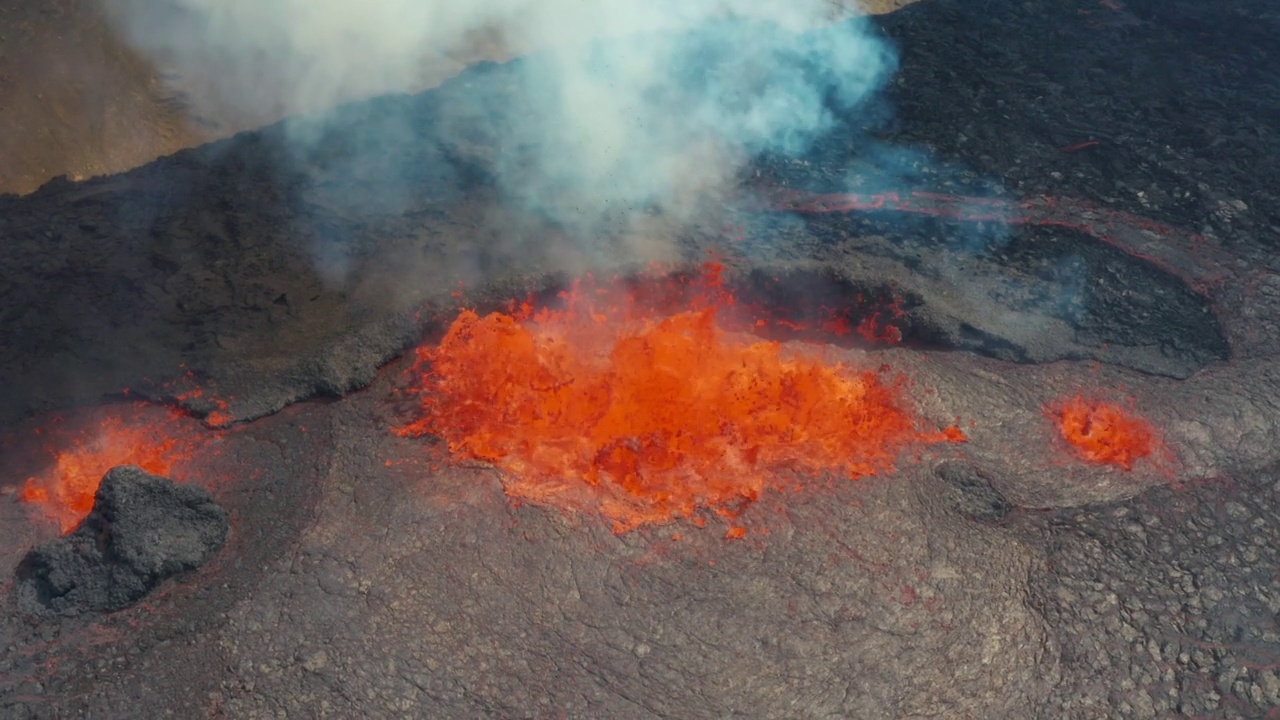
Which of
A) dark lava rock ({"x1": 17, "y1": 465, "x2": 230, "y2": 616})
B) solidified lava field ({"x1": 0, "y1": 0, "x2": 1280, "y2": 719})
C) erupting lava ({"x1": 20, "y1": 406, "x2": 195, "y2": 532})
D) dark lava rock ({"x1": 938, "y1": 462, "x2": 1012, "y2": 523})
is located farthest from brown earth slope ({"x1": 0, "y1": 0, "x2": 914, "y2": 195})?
dark lava rock ({"x1": 938, "y1": 462, "x2": 1012, "y2": 523})

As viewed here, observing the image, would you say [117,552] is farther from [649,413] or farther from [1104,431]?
[1104,431]

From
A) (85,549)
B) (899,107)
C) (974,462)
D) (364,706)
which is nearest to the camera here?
(364,706)

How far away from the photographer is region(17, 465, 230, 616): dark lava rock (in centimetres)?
487

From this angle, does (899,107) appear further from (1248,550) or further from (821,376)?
(1248,550)

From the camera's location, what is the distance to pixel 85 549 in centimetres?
494

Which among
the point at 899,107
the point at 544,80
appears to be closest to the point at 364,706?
the point at 544,80

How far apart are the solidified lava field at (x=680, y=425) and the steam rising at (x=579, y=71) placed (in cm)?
42

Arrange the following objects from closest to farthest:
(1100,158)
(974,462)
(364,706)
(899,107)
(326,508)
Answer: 1. (364,706)
2. (326,508)
3. (974,462)
4. (1100,158)
5. (899,107)

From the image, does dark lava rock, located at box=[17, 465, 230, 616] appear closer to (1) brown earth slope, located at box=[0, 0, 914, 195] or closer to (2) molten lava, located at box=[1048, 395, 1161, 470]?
(1) brown earth slope, located at box=[0, 0, 914, 195]

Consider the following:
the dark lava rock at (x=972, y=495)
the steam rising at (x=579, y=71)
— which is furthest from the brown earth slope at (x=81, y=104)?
the dark lava rock at (x=972, y=495)

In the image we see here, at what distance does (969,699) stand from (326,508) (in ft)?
12.4

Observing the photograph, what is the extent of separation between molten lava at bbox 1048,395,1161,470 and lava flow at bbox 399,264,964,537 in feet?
2.81

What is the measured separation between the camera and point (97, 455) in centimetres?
580

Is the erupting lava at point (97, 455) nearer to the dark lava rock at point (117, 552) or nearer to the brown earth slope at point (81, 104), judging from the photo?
the dark lava rock at point (117, 552)
